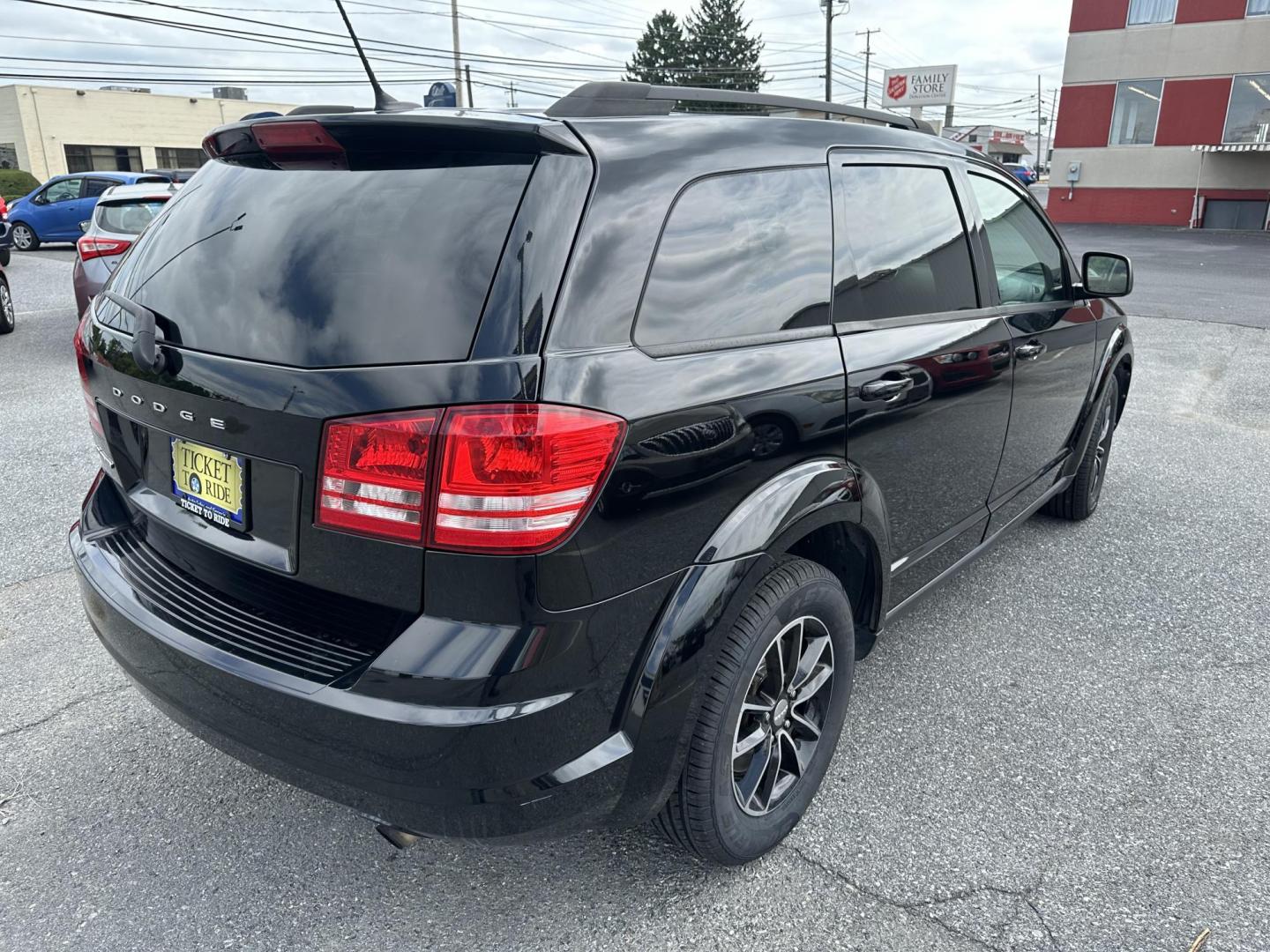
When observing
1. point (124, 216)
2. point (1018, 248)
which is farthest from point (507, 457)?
point (124, 216)

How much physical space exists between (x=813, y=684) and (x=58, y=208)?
22.2m

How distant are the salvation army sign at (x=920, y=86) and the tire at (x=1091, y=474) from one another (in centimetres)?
5054

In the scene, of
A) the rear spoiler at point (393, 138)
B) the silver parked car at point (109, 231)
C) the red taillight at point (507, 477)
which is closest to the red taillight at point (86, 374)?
the rear spoiler at point (393, 138)

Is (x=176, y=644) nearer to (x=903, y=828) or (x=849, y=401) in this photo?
(x=849, y=401)

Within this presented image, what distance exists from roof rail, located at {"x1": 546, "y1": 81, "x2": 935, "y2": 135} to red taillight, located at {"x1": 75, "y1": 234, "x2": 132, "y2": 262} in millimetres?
A: 7388

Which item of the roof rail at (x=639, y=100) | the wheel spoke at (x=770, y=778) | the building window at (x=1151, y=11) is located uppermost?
the building window at (x=1151, y=11)

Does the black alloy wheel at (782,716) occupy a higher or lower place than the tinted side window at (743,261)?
lower

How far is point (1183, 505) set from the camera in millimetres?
4977

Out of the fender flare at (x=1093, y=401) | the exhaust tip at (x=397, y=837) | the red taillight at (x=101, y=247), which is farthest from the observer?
the red taillight at (x=101, y=247)

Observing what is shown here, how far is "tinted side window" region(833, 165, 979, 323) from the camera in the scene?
251 cm

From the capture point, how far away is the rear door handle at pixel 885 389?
243cm

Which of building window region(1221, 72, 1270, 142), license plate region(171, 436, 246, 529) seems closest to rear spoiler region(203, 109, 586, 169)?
license plate region(171, 436, 246, 529)

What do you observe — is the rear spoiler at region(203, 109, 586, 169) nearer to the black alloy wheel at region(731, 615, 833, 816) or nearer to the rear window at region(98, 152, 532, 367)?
the rear window at region(98, 152, 532, 367)

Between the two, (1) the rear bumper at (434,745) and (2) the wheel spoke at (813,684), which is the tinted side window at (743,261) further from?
(2) the wheel spoke at (813,684)
